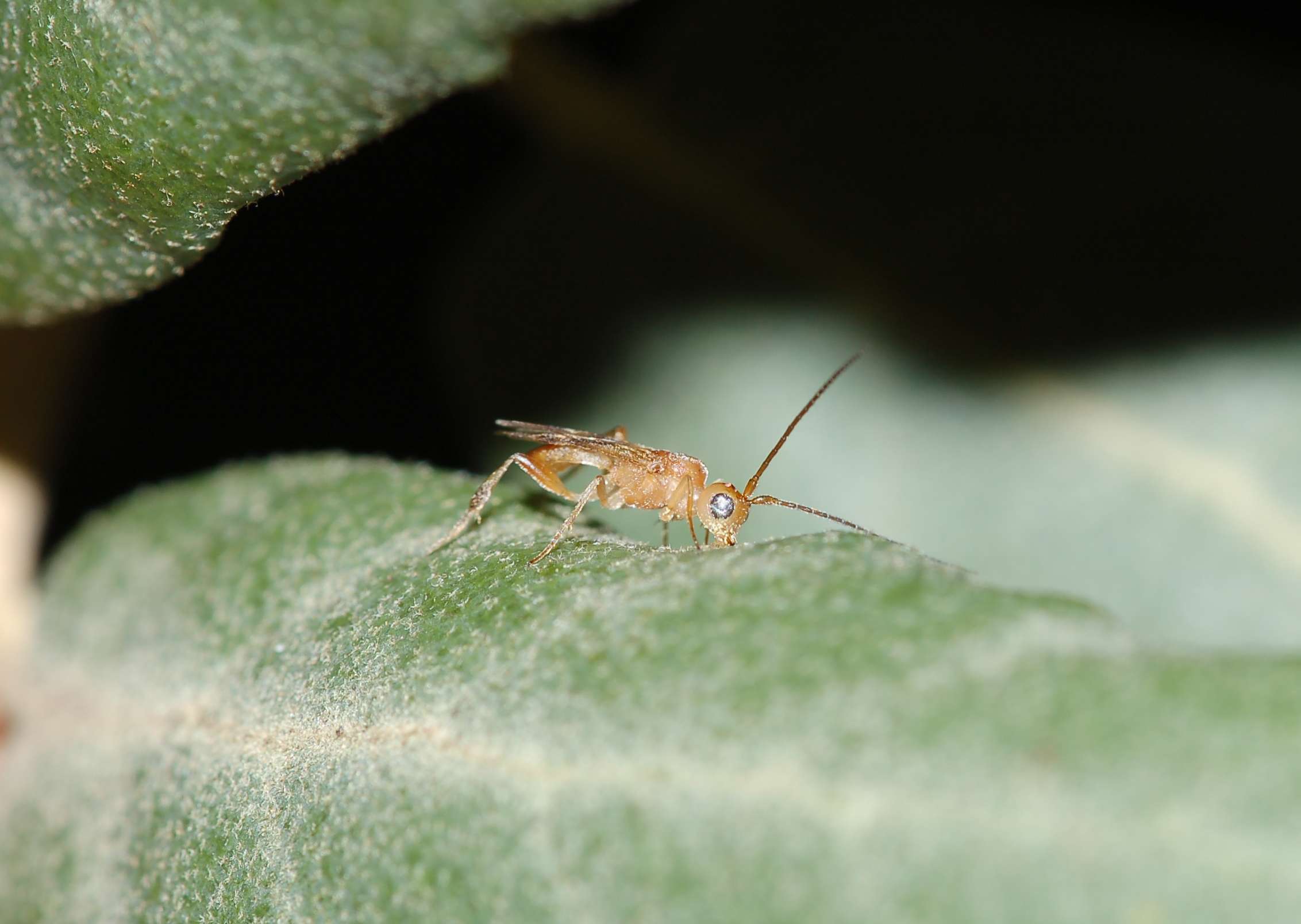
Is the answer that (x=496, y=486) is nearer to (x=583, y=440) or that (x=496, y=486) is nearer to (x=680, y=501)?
(x=583, y=440)

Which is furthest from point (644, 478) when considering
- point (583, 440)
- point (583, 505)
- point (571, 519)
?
point (571, 519)

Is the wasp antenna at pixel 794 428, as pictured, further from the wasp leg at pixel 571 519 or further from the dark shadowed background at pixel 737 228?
the wasp leg at pixel 571 519

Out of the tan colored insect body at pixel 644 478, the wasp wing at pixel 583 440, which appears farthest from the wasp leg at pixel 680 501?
the wasp wing at pixel 583 440

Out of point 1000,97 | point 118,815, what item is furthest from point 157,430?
point 1000,97

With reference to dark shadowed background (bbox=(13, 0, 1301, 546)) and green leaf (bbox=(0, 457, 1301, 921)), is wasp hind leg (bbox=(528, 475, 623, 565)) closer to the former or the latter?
green leaf (bbox=(0, 457, 1301, 921))

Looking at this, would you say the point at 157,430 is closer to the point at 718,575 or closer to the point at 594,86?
the point at 594,86

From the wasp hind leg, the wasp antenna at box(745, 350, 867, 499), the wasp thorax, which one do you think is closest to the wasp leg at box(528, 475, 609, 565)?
the wasp hind leg
